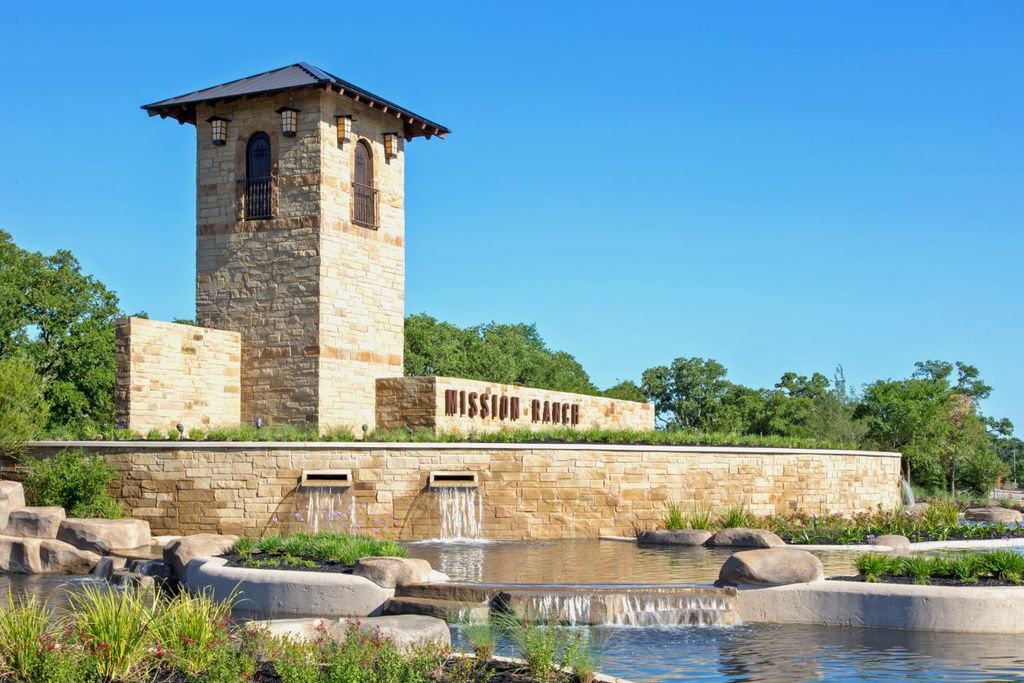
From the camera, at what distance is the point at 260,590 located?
13562mm

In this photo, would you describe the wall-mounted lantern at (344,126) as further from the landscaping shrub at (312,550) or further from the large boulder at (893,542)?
the large boulder at (893,542)

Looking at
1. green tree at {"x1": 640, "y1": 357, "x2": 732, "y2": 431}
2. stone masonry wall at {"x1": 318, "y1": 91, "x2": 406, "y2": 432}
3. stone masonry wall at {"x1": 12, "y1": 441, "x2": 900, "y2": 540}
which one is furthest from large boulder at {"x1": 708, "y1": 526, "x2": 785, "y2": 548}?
green tree at {"x1": 640, "y1": 357, "x2": 732, "y2": 431}

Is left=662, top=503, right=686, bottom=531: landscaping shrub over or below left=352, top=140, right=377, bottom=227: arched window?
below

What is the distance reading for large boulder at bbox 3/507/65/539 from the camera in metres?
19.2

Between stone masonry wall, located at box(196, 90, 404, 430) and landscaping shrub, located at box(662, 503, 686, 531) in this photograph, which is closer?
landscaping shrub, located at box(662, 503, 686, 531)

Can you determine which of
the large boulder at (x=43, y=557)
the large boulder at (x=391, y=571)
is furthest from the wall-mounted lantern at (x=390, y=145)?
the large boulder at (x=391, y=571)

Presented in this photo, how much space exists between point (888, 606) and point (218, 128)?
21.4 m

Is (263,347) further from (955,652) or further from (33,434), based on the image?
(955,652)

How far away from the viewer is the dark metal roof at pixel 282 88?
2734 cm

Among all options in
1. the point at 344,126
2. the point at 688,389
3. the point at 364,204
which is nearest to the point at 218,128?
the point at 344,126

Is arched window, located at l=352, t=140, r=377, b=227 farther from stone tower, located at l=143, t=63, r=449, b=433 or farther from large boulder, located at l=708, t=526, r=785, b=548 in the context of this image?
large boulder, located at l=708, t=526, r=785, b=548

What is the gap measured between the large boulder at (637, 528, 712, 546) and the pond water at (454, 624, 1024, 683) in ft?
24.6

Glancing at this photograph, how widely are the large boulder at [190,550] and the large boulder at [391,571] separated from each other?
10.3 ft

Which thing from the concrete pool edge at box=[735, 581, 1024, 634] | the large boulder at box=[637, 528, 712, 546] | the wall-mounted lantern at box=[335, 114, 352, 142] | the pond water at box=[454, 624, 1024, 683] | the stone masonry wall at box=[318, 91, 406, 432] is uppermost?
the wall-mounted lantern at box=[335, 114, 352, 142]
